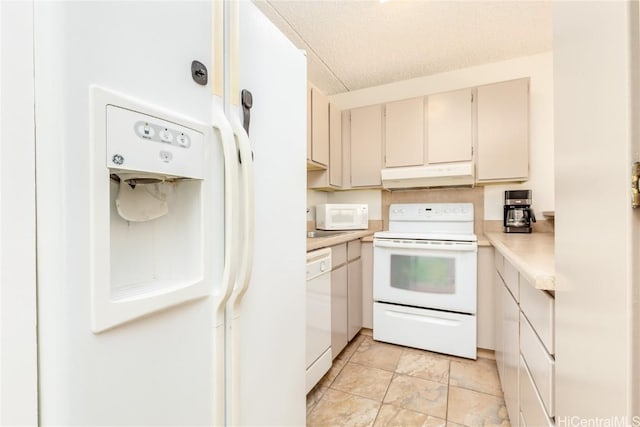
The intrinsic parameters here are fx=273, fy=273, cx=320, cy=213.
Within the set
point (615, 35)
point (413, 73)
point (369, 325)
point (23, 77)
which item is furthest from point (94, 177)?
point (413, 73)

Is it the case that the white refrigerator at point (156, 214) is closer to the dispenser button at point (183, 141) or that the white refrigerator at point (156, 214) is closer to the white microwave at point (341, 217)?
the dispenser button at point (183, 141)

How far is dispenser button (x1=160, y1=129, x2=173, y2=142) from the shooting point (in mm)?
574

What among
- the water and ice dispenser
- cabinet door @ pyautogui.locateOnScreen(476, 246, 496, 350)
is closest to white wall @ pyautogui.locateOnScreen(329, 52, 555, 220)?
cabinet door @ pyautogui.locateOnScreen(476, 246, 496, 350)

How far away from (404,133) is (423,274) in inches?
50.7

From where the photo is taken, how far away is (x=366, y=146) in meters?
2.72

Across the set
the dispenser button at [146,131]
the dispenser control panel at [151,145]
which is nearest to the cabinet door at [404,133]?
the dispenser control panel at [151,145]

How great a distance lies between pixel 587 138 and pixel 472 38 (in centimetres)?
207

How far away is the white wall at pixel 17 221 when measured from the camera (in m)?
0.40

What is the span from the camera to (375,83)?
2.87 meters

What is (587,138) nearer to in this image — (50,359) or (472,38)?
(50,359)

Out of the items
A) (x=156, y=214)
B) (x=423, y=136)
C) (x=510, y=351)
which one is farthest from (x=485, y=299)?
(x=156, y=214)

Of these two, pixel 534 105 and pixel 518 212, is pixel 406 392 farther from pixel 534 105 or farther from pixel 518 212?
pixel 534 105

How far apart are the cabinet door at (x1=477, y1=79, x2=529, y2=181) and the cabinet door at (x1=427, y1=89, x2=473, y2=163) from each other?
0.09 m

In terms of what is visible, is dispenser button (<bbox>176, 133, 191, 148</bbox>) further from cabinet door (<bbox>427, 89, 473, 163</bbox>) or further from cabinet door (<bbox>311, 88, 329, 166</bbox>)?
cabinet door (<bbox>427, 89, 473, 163</bbox>)
